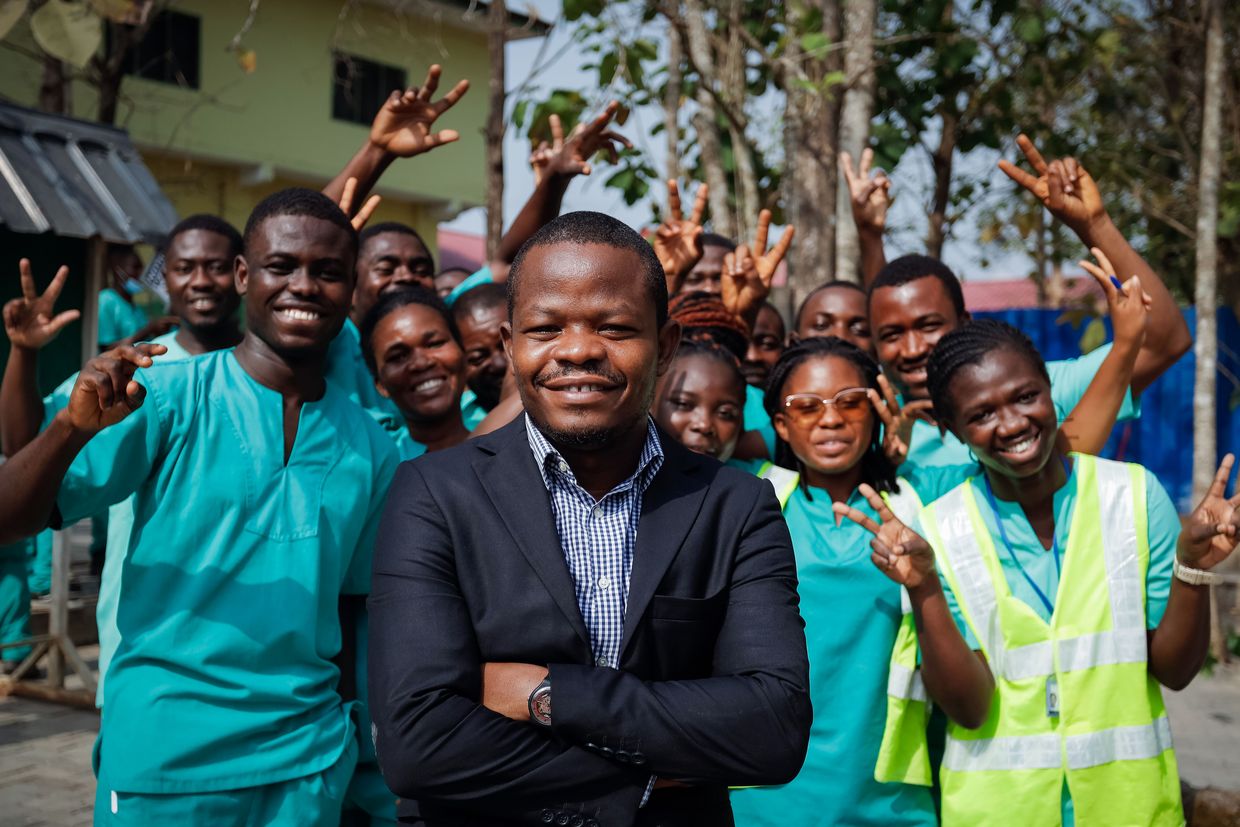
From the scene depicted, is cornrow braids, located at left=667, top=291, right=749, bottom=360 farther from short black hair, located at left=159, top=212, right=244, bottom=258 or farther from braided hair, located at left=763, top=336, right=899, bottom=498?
short black hair, located at left=159, top=212, right=244, bottom=258

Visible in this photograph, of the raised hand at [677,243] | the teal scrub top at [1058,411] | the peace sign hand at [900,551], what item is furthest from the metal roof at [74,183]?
the peace sign hand at [900,551]

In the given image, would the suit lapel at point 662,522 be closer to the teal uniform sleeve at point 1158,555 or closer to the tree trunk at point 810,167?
the teal uniform sleeve at point 1158,555

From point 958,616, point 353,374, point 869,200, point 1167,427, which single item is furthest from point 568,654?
point 1167,427

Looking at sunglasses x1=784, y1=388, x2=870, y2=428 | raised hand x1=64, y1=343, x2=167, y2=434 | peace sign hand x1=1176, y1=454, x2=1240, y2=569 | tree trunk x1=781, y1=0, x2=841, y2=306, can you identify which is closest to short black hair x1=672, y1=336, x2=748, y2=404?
sunglasses x1=784, y1=388, x2=870, y2=428

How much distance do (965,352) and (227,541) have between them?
1.93 m

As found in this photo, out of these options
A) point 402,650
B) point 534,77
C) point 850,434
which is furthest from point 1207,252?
point 402,650

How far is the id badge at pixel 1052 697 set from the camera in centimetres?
274

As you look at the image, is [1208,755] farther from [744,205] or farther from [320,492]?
[320,492]

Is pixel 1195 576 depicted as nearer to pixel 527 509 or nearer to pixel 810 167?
pixel 527 509

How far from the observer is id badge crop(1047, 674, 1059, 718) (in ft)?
8.98

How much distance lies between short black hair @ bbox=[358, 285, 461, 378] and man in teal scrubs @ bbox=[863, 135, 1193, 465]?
144 cm

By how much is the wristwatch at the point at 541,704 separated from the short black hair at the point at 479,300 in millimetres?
2414

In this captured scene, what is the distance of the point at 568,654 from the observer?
1.75m

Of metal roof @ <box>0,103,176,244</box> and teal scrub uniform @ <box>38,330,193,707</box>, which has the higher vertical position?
metal roof @ <box>0,103,176,244</box>
